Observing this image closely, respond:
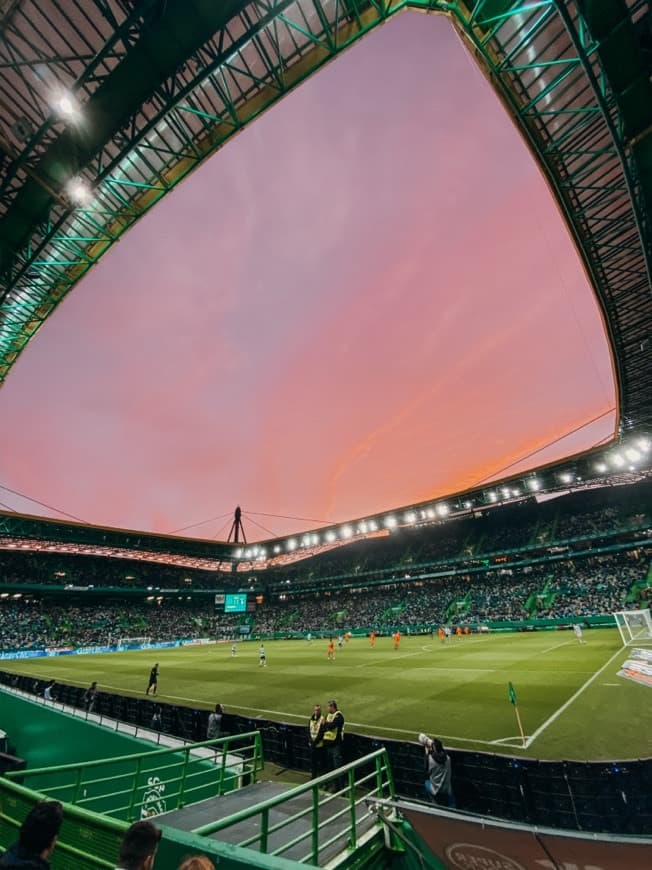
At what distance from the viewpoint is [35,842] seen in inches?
113

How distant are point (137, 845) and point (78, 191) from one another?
16.1 metres

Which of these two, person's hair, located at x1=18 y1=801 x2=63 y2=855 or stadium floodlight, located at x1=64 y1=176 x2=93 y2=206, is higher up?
stadium floodlight, located at x1=64 y1=176 x2=93 y2=206

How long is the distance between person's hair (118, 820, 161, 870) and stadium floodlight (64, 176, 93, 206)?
52.2ft

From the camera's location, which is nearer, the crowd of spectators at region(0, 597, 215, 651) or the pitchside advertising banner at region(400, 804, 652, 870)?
the pitchside advertising banner at region(400, 804, 652, 870)

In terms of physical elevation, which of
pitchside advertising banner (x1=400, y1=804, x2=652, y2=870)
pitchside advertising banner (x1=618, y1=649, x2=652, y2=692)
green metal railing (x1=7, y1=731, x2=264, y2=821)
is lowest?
green metal railing (x1=7, y1=731, x2=264, y2=821)

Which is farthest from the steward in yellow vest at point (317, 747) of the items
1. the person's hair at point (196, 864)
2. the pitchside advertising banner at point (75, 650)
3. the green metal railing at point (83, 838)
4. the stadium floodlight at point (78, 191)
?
the pitchside advertising banner at point (75, 650)

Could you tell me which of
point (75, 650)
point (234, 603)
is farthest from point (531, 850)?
point (234, 603)

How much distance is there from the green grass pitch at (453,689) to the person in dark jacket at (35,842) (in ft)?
37.1

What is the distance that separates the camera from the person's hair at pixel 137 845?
2590 millimetres

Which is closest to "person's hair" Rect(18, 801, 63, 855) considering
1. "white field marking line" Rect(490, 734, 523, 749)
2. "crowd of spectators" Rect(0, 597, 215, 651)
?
"white field marking line" Rect(490, 734, 523, 749)

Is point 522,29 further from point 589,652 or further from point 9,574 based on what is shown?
point 9,574

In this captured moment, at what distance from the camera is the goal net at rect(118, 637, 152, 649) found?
52438 mm

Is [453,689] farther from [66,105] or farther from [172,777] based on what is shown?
[66,105]

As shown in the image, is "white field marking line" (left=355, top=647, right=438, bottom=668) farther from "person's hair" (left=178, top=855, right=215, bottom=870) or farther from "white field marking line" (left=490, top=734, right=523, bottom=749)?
"person's hair" (left=178, top=855, right=215, bottom=870)
